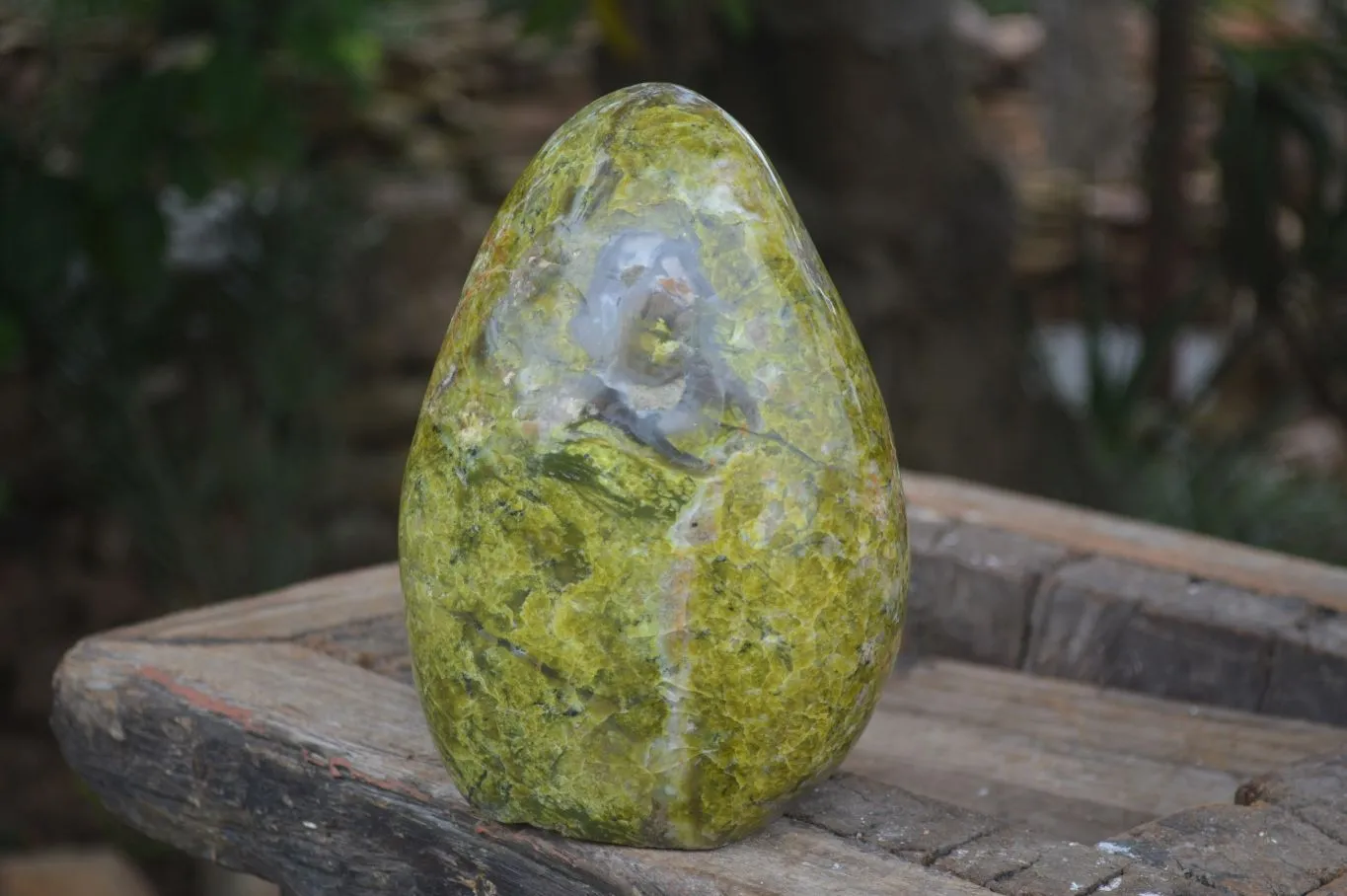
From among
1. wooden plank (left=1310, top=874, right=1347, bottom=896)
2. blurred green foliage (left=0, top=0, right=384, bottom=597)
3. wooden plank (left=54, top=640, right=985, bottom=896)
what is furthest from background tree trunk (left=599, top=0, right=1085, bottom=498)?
wooden plank (left=1310, top=874, right=1347, bottom=896)

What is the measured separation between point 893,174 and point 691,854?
2155 millimetres

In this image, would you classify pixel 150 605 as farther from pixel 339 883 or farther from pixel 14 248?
pixel 339 883

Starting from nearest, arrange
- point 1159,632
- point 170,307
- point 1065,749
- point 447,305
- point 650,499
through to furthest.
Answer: point 650,499 < point 1065,749 < point 1159,632 < point 170,307 < point 447,305

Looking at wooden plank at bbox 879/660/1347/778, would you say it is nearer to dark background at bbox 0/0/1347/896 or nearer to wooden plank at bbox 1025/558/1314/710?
wooden plank at bbox 1025/558/1314/710

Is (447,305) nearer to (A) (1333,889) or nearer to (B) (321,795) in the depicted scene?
(B) (321,795)

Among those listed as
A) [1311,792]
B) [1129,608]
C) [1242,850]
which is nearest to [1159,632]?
[1129,608]

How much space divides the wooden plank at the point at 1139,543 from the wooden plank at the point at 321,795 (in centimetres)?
69

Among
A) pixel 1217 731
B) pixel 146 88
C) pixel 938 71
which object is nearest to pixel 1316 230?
pixel 938 71

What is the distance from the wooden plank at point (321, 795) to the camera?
1.03m

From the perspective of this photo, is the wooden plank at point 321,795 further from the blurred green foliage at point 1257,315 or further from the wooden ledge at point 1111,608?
the blurred green foliage at point 1257,315

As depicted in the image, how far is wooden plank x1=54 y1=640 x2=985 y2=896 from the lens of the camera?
1025 mm

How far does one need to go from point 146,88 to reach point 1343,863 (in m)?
1.91

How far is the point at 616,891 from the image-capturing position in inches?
39.9

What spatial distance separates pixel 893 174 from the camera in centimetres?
299
